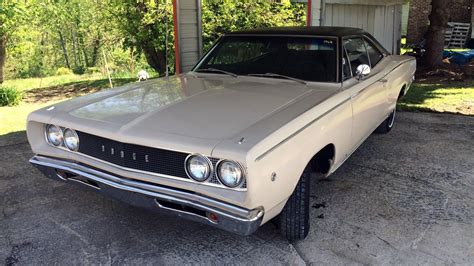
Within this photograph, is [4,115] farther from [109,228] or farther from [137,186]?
[137,186]

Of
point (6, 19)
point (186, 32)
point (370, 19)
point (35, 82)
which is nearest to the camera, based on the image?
point (186, 32)

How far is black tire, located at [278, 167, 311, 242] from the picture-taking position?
3.12 m

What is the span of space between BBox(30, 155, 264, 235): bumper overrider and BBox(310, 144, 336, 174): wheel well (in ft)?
3.69

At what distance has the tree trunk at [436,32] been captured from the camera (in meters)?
11.3

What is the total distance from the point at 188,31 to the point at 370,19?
746cm

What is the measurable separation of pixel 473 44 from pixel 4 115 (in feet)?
58.8

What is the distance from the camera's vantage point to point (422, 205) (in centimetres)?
389

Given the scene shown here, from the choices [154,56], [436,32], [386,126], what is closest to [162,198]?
[386,126]

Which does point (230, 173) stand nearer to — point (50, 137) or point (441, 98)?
point (50, 137)

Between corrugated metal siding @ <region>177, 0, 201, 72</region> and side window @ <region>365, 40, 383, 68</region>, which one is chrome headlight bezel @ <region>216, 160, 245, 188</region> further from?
corrugated metal siding @ <region>177, 0, 201, 72</region>

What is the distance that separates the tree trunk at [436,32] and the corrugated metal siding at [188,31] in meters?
6.79

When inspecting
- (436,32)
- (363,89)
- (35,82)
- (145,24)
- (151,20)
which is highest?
(151,20)

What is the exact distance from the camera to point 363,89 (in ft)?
13.9

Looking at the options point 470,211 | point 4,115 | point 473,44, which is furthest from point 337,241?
point 473,44
